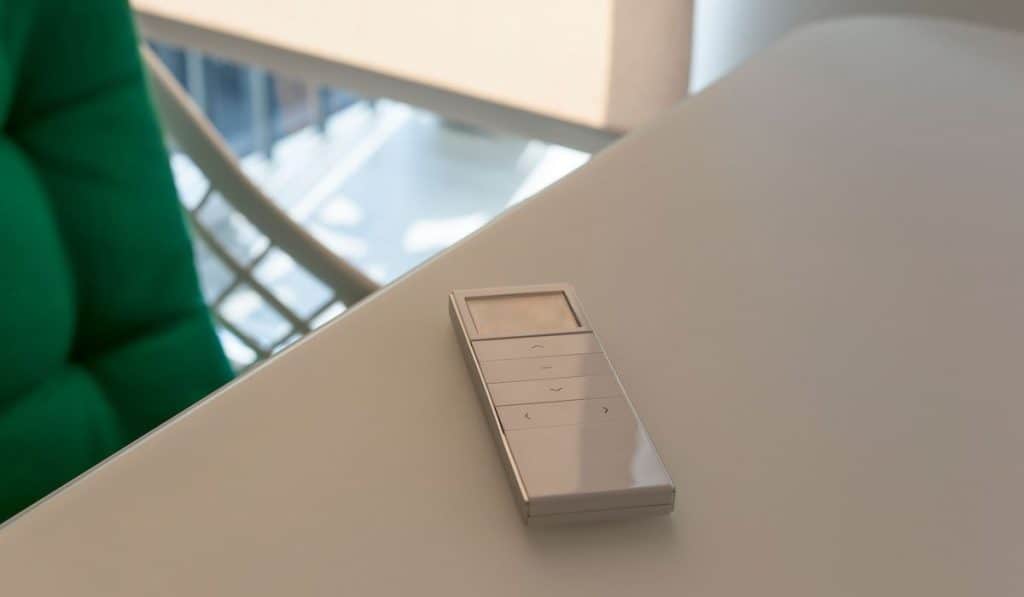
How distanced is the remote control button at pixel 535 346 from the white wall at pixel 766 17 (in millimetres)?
513

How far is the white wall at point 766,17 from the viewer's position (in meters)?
0.90

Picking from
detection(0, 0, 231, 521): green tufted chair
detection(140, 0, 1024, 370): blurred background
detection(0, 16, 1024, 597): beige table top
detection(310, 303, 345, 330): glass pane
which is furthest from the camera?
detection(140, 0, 1024, 370): blurred background

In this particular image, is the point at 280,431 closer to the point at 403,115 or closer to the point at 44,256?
the point at 44,256

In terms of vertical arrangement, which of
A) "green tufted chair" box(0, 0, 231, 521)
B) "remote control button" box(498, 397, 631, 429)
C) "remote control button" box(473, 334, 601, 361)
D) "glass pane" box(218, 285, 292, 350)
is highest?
"glass pane" box(218, 285, 292, 350)

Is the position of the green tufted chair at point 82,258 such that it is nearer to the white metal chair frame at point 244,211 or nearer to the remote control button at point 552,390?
the white metal chair frame at point 244,211

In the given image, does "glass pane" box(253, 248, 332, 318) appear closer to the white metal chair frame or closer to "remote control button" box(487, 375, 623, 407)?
the white metal chair frame

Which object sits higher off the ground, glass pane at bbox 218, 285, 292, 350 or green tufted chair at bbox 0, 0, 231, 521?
glass pane at bbox 218, 285, 292, 350

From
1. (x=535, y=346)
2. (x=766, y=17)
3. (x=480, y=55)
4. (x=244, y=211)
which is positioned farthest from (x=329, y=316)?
(x=535, y=346)

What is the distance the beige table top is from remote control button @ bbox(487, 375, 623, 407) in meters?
0.01

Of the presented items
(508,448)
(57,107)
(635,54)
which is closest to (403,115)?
(635,54)

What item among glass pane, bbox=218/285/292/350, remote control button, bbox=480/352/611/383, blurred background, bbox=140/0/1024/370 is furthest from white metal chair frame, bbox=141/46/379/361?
glass pane, bbox=218/285/292/350

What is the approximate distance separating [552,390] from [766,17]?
0.76 m

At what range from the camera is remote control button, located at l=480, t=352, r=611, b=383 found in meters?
0.41

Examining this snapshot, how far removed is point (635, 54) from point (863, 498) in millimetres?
842
